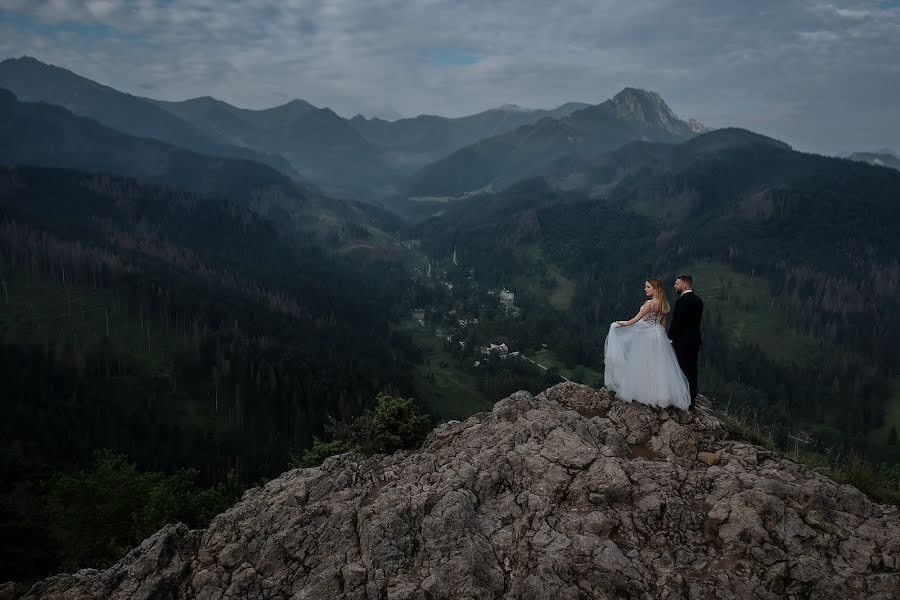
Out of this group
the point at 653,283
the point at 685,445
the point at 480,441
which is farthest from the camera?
the point at 653,283

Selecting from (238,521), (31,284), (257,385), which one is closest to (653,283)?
(238,521)

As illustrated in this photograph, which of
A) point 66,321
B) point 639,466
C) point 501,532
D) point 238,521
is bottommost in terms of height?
point 66,321

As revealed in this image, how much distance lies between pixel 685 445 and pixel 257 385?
514ft

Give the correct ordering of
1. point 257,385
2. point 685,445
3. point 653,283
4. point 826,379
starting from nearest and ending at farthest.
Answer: point 685,445 → point 653,283 → point 257,385 → point 826,379

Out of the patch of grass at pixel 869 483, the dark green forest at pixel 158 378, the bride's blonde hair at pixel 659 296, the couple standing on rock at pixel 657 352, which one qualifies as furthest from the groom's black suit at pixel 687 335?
the dark green forest at pixel 158 378

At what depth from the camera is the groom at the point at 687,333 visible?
18188mm

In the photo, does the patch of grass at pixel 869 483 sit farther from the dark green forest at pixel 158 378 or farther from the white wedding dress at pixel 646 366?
the dark green forest at pixel 158 378

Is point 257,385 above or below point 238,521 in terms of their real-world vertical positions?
below

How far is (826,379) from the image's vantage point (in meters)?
184

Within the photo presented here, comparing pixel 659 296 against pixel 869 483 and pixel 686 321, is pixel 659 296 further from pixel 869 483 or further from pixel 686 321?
pixel 869 483

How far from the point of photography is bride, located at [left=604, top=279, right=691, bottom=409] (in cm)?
1766

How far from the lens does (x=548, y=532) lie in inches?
527

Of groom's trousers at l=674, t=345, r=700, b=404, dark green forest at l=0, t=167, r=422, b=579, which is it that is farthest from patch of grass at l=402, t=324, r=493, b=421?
groom's trousers at l=674, t=345, r=700, b=404

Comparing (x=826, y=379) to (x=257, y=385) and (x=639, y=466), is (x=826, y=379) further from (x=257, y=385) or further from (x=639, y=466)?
(x=639, y=466)
